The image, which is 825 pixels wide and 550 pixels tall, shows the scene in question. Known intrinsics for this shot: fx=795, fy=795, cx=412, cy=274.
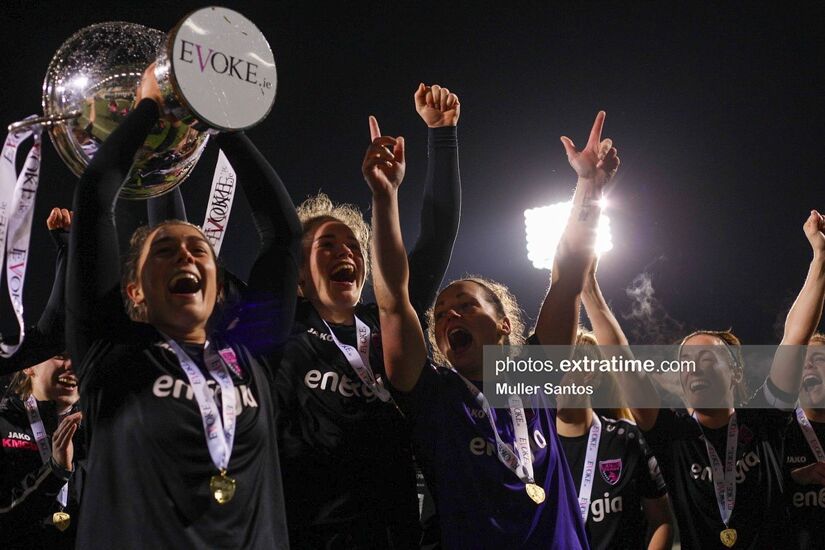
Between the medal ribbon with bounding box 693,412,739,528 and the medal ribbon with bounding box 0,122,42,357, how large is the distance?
268 centimetres

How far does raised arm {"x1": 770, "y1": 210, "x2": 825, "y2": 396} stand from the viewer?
3.38m

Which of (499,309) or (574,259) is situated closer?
(574,259)

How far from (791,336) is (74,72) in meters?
2.95

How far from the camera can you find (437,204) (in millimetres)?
2598

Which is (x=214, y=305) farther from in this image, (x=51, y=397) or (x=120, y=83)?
(x=51, y=397)

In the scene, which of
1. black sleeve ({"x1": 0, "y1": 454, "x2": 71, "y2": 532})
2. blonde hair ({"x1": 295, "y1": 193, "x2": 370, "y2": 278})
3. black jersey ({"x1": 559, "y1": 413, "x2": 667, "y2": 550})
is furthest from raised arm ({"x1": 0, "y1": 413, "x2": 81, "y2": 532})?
black jersey ({"x1": 559, "y1": 413, "x2": 667, "y2": 550})

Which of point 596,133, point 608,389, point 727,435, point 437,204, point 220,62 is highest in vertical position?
point 596,133

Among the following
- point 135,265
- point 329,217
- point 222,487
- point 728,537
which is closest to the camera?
point 222,487

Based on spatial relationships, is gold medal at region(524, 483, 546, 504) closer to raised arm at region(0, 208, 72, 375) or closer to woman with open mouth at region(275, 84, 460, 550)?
woman with open mouth at region(275, 84, 460, 550)

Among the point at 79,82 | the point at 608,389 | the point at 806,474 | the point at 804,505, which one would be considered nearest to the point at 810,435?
the point at 806,474

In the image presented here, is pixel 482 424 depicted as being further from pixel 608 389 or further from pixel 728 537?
pixel 728 537

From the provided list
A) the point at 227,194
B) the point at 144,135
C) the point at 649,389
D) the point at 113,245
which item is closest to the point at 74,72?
the point at 144,135

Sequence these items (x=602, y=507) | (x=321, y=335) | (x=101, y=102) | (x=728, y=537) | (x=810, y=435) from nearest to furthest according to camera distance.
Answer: (x=101, y=102) → (x=321, y=335) → (x=602, y=507) → (x=728, y=537) → (x=810, y=435)

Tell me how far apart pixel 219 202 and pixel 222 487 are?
3.26 feet
